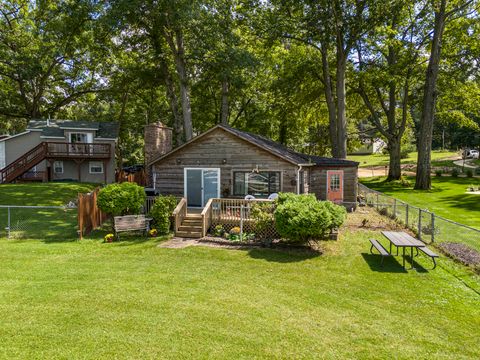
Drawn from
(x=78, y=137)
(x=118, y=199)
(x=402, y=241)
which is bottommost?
(x=402, y=241)

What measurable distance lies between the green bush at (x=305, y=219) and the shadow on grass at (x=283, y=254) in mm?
452

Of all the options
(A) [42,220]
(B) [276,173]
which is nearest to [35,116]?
(A) [42,220]

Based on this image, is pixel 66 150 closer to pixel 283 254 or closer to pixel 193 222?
pixel 193 222

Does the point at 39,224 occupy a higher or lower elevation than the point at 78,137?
lower

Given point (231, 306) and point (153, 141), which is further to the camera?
point (153, 141)

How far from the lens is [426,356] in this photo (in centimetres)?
526

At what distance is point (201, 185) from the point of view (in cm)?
1655

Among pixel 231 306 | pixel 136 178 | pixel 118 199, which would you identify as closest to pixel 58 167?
pixel 136 178

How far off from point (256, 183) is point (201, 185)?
2.82 meters

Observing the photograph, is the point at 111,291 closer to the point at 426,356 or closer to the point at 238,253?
the point at 238,253

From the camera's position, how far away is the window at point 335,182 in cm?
1906

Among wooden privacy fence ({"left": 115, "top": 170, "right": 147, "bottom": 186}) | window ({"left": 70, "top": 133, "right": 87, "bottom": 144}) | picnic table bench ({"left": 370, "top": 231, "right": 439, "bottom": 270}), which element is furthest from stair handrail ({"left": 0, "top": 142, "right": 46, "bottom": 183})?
picnic table bench ({"left": 370, "top": 231, "right": 439, "bottom": 270})

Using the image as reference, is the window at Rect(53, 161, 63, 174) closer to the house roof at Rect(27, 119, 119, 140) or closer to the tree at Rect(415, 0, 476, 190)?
the house roof at Rect(27, 119, 119, 140)

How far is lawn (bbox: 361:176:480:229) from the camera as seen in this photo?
18.2m
